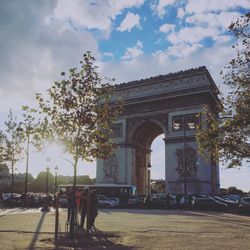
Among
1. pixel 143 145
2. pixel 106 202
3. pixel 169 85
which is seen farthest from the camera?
pixel 143 145

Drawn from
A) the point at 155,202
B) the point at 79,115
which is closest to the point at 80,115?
the point at 79,115

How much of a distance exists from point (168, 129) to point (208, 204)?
1510 centimetres

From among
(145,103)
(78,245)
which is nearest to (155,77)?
(145,103)

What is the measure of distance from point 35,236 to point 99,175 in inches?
1600

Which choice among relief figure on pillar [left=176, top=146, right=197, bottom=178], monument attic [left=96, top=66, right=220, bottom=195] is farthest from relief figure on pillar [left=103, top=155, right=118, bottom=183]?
relief figure on pillar [left=176, top=146, right=197, bottom=178]

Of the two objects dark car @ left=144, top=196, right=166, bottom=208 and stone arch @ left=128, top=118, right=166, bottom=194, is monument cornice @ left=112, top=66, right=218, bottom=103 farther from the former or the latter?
dark car @ left=144, top=196, right=166, bottom=208

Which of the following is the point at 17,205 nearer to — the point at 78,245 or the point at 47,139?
the point at 47,139

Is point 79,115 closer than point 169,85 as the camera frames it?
Yes

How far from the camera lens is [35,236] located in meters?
13.9

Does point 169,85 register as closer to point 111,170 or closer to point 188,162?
point 188,162

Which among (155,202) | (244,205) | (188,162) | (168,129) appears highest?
(168,129)

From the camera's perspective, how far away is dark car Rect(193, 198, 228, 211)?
35.2 m

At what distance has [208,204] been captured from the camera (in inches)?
1430

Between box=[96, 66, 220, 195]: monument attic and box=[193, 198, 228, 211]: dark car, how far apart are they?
25.8ft
